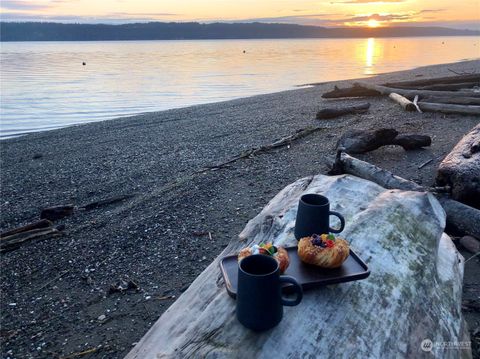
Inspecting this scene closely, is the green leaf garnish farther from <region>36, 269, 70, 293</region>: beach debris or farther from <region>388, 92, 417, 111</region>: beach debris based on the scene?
<region>388, 92, 417, 111</region>: beach debris

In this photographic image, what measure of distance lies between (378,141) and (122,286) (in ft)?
17.5

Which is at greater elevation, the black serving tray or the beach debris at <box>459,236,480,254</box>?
the black serving tray

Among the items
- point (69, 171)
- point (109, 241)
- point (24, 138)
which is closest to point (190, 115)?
point (24, 138)

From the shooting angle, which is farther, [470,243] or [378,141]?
[378,141]

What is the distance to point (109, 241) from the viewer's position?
217 inches

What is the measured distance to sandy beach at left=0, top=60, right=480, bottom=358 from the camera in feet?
13.1

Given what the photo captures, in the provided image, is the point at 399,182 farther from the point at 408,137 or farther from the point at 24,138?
the point at 24,138

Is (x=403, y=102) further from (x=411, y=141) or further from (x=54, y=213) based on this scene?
(x=54, y=213)

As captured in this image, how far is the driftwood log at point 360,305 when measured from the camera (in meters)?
1.99

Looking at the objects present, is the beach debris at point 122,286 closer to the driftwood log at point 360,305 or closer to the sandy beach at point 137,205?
the sandy beach at point 137,205

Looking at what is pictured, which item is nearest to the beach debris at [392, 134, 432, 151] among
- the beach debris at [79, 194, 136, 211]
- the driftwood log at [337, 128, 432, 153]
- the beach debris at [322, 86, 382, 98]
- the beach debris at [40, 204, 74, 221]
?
the driftwood log at [337, 128, 432, 153]

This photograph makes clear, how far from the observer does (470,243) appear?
444 cm

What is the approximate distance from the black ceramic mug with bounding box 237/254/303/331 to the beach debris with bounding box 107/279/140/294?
2.68 meters

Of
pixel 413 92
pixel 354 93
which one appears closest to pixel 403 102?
pixel 413 92
